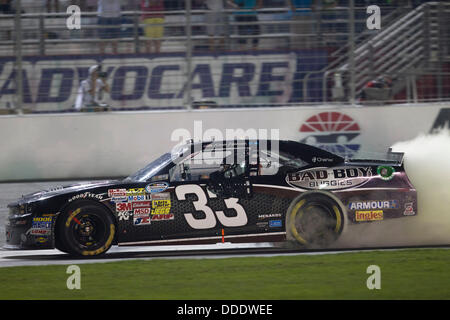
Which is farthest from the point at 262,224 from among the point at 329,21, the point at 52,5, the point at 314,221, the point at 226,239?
the point at 52,5

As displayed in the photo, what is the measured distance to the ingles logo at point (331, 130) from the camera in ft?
42.6

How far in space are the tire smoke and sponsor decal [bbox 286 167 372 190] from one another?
0.45 m

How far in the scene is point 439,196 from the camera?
8336 millimetres

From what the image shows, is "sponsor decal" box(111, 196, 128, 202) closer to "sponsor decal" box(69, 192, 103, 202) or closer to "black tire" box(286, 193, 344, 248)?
"sponsor decal" box(69, 192, 103, 202)

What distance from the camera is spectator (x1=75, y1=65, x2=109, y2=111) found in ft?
43.1

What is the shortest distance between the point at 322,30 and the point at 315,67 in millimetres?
645

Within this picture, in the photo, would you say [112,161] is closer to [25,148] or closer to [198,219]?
[25,148]

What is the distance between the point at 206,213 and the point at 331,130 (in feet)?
18.3

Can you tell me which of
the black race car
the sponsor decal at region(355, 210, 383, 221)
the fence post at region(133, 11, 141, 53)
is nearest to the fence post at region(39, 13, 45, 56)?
the fence post at region(133, 11, 141, 53)

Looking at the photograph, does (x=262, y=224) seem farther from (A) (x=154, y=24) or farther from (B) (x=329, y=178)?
(A) (x=154, y=24)

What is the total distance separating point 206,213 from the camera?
7.90m

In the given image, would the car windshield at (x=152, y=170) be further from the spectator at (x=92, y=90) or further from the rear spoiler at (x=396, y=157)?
the spectator at (x=92, y=90)

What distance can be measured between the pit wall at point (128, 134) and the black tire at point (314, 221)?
4892mm
